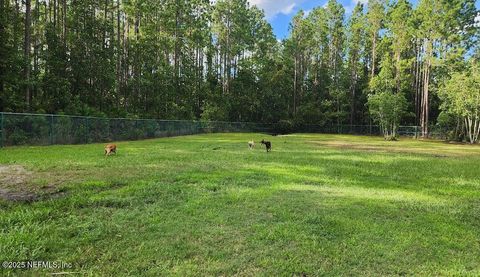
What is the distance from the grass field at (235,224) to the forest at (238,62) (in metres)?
12.8

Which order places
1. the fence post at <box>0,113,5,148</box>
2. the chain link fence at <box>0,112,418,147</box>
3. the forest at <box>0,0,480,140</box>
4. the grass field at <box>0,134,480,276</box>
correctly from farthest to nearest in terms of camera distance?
the forest at <box>0,0,480,140</box>, the chain link fence at <box>0,112,418,147</box>, the fence post at <box>0,113,5,148</box>, the grass field at <box>0,134,480,276</box>

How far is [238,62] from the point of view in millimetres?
46906

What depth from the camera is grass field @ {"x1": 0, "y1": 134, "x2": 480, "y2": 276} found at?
298 centimetres

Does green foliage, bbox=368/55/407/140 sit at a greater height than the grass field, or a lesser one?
greater

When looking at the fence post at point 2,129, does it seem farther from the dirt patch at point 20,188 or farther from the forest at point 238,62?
the dirt patch at point 20,188

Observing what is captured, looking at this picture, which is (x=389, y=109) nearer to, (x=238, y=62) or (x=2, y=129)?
(x=238, y=62)

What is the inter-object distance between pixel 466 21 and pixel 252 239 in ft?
137

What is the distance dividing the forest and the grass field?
12.8 m

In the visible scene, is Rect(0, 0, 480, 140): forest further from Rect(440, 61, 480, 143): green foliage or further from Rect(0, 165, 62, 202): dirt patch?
Rect(0, 165, 62, 202): dirt patch

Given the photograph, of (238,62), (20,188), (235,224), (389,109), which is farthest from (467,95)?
(20,188)

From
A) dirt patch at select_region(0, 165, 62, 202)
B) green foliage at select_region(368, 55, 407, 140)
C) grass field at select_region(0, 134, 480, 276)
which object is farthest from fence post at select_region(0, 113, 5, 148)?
green foliage at select_region(368, 55, 407, 140)

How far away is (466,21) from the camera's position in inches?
1364

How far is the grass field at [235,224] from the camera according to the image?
2979 millimetres

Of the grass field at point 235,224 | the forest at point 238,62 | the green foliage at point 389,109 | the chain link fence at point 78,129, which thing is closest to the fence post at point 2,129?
the chain link fence at point 78,129
